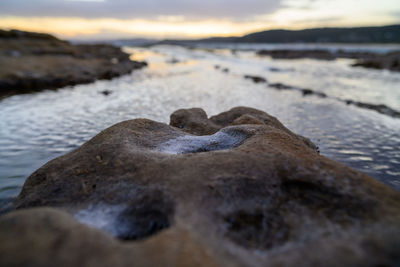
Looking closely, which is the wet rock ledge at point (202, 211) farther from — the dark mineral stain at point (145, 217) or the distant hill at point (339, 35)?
the distant hill at point (339, 35)

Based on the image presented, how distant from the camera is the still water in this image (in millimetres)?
7152

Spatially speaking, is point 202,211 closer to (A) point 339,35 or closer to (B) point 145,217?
(B) point 145,217

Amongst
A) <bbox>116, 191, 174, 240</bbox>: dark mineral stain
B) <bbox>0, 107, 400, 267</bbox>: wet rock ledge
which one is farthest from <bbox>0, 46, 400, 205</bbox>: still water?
<bbox>116, 191, 174, 240</bbox>: dark mineral stain

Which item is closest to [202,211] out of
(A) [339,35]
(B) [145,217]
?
(B) [145,217]

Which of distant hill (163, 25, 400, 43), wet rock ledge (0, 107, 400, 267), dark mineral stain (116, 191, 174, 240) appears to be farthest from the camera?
distant hill (163, 25, 400, 43)

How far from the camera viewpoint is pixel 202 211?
2.73 meters

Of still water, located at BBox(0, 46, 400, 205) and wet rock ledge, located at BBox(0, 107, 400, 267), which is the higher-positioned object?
wet rock ledge, located at BBox(0, 107, 400, 267)

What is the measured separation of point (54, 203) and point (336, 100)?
15.8 meters

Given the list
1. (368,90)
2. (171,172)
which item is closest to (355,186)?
(171,172)

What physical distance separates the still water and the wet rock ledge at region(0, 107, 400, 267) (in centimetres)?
329

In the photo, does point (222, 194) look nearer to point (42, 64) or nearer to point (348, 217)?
point (348, 217)

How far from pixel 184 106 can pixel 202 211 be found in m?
11.3

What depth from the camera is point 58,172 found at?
400 cm

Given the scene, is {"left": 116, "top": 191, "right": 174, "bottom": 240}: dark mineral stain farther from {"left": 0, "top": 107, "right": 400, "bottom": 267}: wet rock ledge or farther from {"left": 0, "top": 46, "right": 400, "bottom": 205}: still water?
{"left": 0, "top": 46, "right": 400, "bottom": 205}: still water
